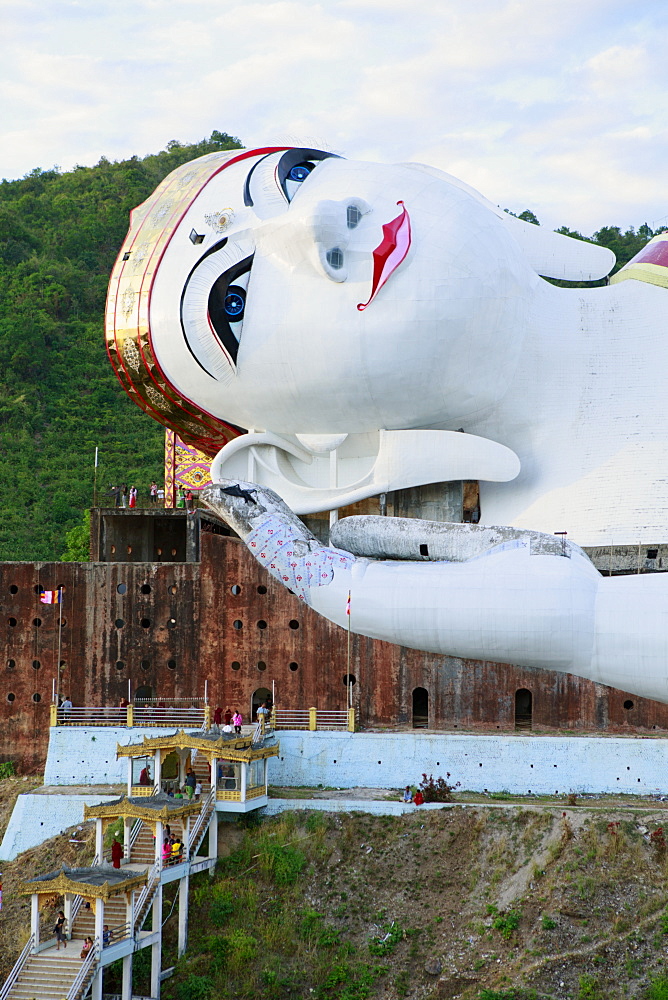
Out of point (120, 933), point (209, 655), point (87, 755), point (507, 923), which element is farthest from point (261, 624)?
point (507, 923)

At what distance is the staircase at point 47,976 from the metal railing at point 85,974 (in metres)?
0.08

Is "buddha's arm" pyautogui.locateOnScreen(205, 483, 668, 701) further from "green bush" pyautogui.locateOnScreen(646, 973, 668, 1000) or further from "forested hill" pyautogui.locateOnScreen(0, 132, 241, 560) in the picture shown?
"forested hill" pyautogui.locateOnScreen(0, 132, 241, 560)

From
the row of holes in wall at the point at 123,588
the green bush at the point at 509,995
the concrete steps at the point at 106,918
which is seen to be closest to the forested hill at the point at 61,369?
the row of holes in wall at the point at 123,588

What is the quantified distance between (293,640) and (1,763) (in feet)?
19.7

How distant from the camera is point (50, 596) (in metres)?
26.9

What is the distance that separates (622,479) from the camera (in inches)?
1052

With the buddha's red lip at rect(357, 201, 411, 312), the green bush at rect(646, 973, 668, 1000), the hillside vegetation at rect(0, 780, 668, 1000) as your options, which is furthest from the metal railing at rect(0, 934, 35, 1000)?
the buddha's red lip at rect(357, 201, 411, 312)

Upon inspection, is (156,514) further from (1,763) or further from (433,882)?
(433,882)

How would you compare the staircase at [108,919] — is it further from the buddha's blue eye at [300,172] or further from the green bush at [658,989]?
the buddha's blue eye at [300,172]

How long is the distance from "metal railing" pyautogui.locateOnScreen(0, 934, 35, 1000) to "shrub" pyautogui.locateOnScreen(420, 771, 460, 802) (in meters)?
6.90

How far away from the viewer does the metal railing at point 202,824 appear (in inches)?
863

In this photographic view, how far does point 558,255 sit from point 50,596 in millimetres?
12945

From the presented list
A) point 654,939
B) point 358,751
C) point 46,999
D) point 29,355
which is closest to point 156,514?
point 358,751

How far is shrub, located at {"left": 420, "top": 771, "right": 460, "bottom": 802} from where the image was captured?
23688 mm
